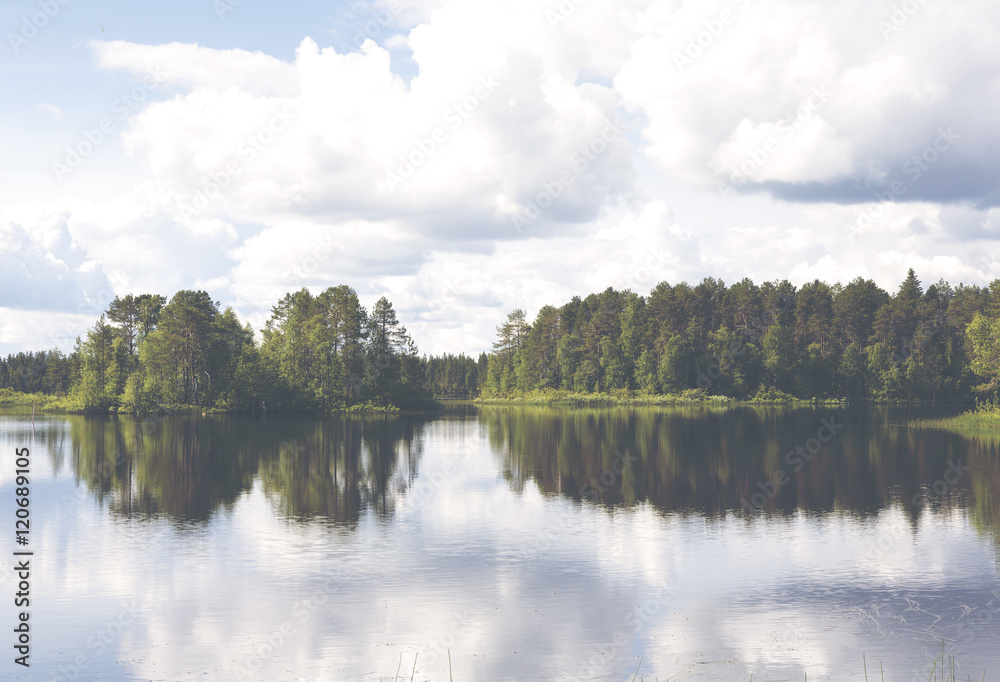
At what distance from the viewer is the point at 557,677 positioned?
15.1 meters

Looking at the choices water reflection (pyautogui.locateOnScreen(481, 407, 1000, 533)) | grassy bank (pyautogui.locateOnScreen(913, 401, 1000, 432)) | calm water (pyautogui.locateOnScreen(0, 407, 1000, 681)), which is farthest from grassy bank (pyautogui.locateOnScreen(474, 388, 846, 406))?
calm water (pyautogui.locateOnScreen(0, 407, 1000, 681))

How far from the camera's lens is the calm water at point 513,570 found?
1617 cm

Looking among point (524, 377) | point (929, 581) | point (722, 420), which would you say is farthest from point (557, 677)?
point (524, 377)

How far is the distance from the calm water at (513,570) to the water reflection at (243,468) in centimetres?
34

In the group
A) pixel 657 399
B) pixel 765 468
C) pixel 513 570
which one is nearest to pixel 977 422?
pixel 765 468

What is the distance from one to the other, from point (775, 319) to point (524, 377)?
58.2 meters

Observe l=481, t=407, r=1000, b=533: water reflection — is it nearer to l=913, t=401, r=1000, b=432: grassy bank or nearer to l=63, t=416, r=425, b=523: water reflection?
l=913, t=401, r=1000, b=432: grassy bank

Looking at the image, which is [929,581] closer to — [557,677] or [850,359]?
[557,677]

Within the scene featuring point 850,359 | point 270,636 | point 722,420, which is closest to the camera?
point 270,636

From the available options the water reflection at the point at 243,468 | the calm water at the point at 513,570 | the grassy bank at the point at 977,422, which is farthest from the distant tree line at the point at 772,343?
the calm water at the point at 513,570

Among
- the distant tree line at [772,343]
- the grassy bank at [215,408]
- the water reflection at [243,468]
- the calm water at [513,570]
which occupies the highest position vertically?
the distant tree line at [772,343]

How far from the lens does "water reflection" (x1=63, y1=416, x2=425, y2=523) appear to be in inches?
1368

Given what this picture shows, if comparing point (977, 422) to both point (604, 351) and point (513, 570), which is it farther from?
point (604, 351)

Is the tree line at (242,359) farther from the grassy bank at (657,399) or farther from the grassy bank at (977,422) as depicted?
the grassy bank at (977,422)
